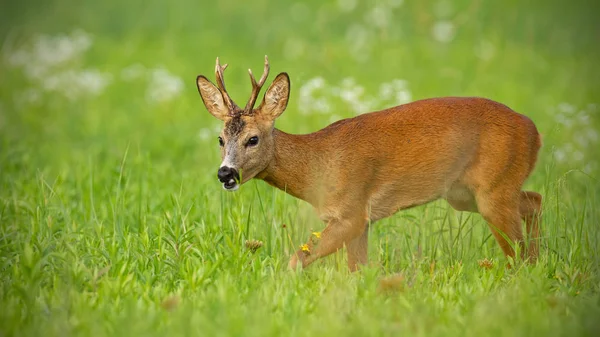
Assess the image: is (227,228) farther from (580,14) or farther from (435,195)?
(580,14)

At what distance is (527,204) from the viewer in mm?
7164

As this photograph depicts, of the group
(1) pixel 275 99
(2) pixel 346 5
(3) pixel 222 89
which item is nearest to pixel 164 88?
(2) pixel 346 5

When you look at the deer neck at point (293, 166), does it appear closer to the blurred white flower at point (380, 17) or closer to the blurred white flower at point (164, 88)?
the blurred white flower at point (380, 17)

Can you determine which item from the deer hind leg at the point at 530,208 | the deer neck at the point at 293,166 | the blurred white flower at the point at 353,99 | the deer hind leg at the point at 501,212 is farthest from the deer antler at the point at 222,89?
the blurred white flower at the point at 353,99

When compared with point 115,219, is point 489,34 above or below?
above

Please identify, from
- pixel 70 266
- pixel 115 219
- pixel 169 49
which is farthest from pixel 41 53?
pixel 70 266

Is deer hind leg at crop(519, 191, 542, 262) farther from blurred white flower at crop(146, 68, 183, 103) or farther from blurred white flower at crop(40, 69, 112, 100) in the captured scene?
blurred white flower at crop(40, 69, 112, 100)

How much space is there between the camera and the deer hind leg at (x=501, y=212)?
6758mm

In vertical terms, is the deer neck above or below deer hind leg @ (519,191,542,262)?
above

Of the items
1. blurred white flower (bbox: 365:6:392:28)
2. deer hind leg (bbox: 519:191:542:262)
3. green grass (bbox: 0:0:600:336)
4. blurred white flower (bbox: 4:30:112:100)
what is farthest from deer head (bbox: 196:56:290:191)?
blurred white flower (bbox: 4:30:112:100)

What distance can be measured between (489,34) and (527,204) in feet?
34.5

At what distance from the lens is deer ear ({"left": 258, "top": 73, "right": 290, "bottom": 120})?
21.8 ft

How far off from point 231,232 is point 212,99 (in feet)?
3.04

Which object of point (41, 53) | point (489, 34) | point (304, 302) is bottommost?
point (304, 302)
